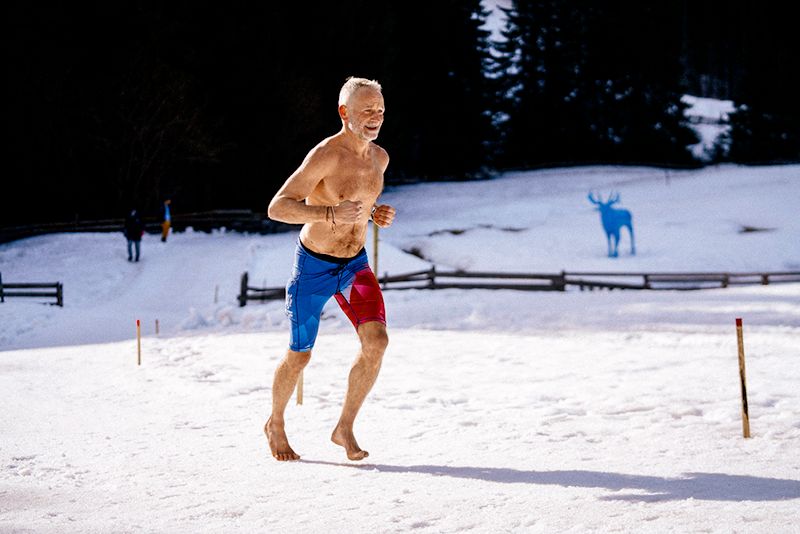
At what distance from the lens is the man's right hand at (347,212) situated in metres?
5.01

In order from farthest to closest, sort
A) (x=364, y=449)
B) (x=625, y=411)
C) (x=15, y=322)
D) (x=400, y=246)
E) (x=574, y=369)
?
(x=400, y=246) → (x=15, y=322) → (x=574, y=369) → (x=625, y=411) → (x=364, y=449)

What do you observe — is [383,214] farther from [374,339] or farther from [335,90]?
[335,90]

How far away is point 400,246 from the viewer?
30.3m

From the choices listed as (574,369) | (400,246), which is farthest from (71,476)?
(400,246)

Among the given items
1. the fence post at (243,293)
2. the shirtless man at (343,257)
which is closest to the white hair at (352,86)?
the shirtless man at (343,257)

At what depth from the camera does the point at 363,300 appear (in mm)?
5352

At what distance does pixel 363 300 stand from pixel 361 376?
0.45m

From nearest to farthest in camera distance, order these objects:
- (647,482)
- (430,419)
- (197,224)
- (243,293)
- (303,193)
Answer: (647,482), (303,193), (430,419), (243,293), (197,224)

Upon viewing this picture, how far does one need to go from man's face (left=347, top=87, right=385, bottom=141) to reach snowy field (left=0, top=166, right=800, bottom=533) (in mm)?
1938

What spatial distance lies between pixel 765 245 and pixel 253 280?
15.9 metres

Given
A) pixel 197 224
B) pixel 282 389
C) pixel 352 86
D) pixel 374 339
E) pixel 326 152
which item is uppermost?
pixel 352 86

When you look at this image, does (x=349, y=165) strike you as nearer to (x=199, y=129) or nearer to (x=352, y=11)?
(x=199, y=129)

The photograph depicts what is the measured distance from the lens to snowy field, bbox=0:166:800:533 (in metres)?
4.16

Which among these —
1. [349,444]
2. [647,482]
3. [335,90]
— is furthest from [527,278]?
[335,90]
